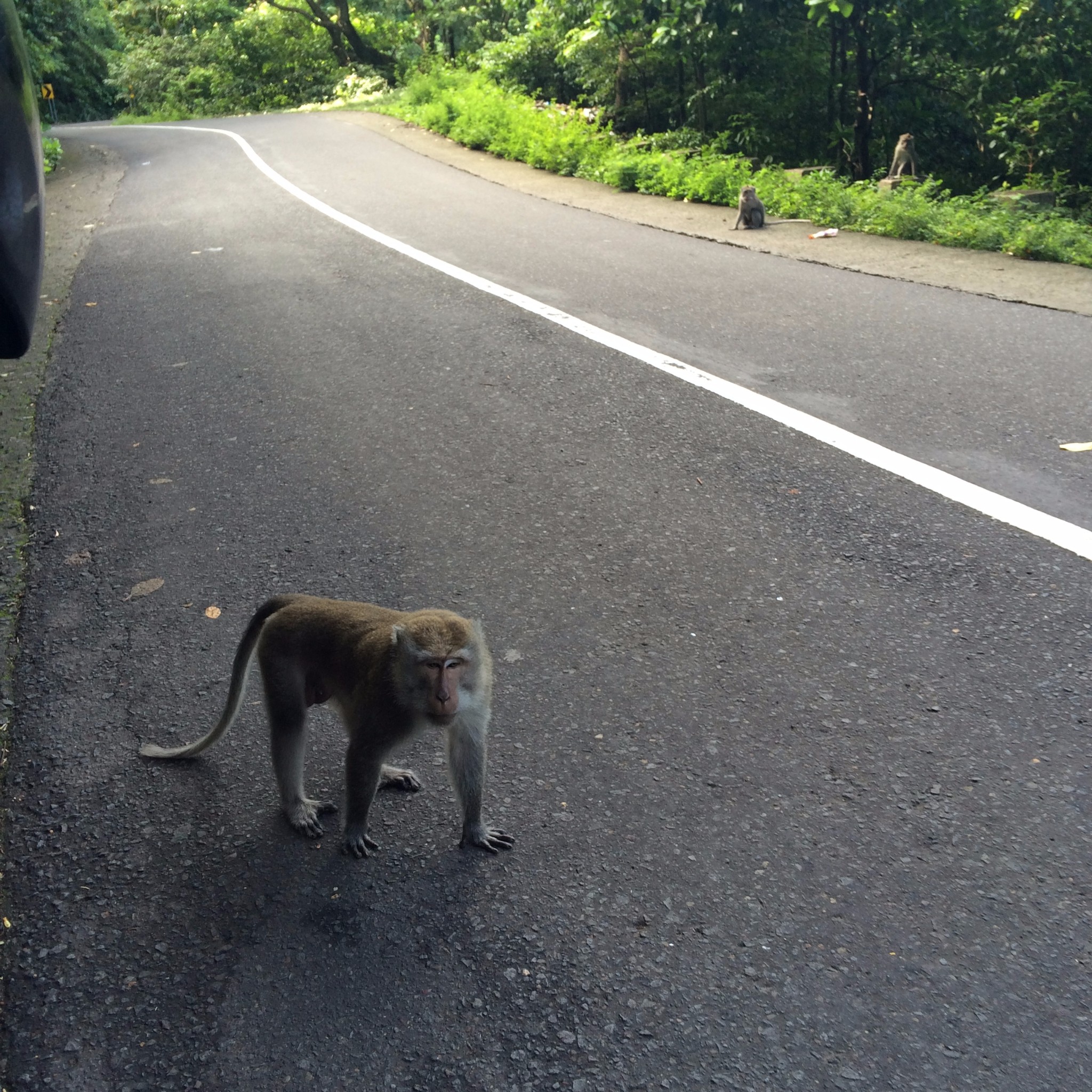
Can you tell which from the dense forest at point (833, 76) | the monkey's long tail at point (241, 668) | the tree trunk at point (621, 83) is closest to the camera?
the monkey's long tail at point (241, 668)

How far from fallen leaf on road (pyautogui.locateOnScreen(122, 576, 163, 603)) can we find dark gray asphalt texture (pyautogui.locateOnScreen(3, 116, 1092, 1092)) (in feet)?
0.34

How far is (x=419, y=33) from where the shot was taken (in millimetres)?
40625

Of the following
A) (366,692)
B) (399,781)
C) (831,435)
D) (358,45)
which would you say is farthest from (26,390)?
(358,45)

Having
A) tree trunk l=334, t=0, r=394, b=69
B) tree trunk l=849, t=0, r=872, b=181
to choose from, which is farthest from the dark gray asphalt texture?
tree trunk l=334, t=0, r=394, b=69

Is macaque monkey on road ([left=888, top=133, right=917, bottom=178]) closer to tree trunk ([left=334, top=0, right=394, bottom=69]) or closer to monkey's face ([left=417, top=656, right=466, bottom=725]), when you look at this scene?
monkey's face ([left=417, top=656, right=466, bottom=725])

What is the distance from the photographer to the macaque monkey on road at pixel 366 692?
2855 mm

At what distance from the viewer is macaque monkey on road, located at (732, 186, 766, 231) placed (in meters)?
12.0

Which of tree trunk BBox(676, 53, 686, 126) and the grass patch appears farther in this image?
tree trunk BBox(676, 53, 686, 126)

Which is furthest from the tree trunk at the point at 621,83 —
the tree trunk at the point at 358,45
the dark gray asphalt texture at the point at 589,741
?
the tree trunk at the point at 358,45

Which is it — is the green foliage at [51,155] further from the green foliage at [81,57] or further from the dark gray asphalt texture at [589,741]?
the dark gray asphalt texture at [589,741]

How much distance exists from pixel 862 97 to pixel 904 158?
104 inches

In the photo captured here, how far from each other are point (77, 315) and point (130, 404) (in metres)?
2.93

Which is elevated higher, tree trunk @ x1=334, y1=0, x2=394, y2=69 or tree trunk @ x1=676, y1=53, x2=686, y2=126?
tree trunk @ x1=676, y1=53, x2=686, y2=126

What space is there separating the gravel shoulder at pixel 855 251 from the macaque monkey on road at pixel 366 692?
6.69m
